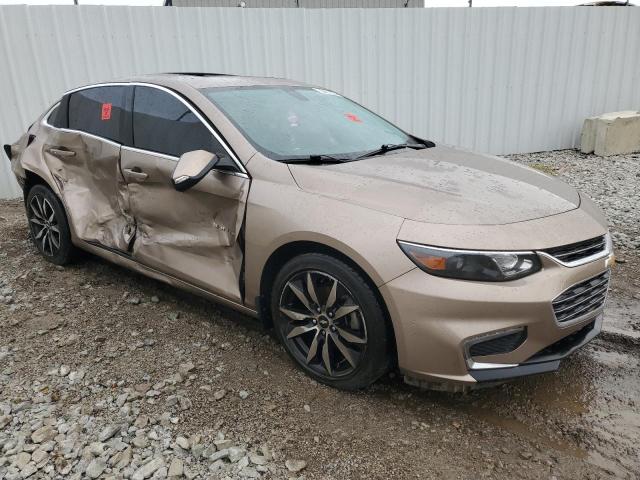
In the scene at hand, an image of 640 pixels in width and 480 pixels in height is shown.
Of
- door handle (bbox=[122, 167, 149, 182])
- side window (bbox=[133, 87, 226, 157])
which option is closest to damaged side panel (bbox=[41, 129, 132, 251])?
door handle (bbox=[122, 167, 149, 182])

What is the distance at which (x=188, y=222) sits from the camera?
10.3ft

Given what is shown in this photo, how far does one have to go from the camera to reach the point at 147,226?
3.42 meters

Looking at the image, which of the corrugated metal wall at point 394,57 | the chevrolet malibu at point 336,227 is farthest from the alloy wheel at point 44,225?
the corrugated metal wall at point 394,57

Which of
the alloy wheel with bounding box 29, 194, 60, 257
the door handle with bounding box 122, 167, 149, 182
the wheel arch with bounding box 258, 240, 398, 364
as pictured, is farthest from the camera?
the alloy wheel with bounding box 29, 194, 60, 257

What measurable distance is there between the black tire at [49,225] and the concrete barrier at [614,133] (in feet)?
27.6

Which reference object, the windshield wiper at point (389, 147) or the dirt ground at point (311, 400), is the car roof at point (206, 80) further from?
the dirt ground at point (311, 400)

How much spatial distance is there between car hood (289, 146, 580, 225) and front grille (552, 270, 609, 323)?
381 mm

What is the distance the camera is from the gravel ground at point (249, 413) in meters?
2.24

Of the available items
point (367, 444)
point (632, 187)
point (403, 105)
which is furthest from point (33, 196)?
point (632, 187)

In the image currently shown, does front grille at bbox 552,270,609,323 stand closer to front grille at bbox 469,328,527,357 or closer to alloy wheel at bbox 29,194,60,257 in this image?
front grille at bbox 469,328,527,357

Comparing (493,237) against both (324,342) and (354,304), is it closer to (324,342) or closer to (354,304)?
(354,304)

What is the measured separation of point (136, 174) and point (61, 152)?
1.07m

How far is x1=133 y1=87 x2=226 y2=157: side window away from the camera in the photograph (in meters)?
3.09

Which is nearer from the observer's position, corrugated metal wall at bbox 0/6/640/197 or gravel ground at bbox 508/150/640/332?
gravel ground at bbox 508/150/640/332
